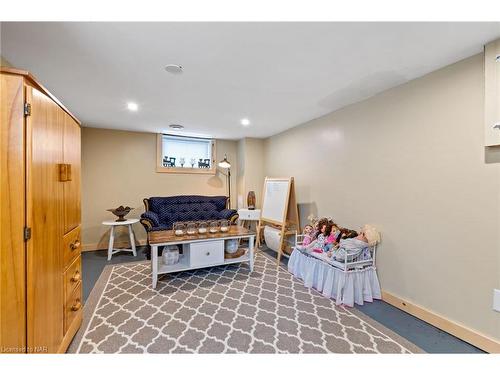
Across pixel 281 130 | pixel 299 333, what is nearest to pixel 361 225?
pixel 299 333

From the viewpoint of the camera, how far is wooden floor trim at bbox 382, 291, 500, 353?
5.44ft

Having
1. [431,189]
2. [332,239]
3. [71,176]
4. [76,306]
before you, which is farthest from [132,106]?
[431,189]

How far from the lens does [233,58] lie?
5.89 feet

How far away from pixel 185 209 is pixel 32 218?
3.33 m

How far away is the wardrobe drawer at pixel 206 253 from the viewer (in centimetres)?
282

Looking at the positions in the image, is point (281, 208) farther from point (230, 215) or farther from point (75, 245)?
point (75, 245)

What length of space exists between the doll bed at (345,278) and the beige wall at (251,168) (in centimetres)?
246

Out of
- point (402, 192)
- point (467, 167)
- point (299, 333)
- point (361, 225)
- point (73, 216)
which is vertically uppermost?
point (467, 167)

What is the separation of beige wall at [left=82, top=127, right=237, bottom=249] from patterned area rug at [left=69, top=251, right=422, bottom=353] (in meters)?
1.67

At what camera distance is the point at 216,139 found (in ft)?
16.7

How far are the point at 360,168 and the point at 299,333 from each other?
197cm

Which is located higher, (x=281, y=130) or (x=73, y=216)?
(x=281, y=130)

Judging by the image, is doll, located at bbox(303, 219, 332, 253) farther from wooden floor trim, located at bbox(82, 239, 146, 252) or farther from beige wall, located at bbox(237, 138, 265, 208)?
wooden floor trim, located at bbox(82, 239, 146, 252)

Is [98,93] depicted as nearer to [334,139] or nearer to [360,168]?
[334,139]
